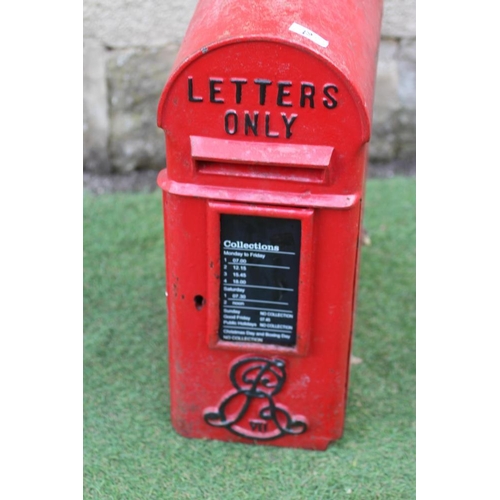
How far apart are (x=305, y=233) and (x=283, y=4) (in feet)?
2.28

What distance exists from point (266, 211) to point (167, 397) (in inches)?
42.1

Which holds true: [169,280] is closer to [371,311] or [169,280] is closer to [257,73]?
[257,73]

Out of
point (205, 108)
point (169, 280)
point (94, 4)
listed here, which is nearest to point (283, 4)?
point (205, 108)

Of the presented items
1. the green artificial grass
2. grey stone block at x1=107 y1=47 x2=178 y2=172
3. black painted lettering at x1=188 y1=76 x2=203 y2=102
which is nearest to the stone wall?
grey stone block at x1=107 y1=47 x2=178 y2=172

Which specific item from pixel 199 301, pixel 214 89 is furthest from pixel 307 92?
pixel 199 301

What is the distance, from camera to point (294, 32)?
2.19 m

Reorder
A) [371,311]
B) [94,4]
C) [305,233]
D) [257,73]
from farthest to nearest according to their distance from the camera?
[94,4] < [371,311] < [305,233] < [257,73]

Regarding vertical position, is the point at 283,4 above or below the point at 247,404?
above

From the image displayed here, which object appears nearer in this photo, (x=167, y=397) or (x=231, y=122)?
(x=231, y=122)

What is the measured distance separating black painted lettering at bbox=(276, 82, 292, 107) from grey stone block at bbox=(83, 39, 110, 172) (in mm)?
2335

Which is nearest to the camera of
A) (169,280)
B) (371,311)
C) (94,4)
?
(169,280)

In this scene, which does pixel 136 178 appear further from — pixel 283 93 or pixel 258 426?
pixel 283 93

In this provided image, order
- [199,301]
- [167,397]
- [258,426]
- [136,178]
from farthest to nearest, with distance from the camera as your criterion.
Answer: [136,178] → [167,397] → [258,426] → [199,301]

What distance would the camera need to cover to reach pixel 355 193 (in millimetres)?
2352
